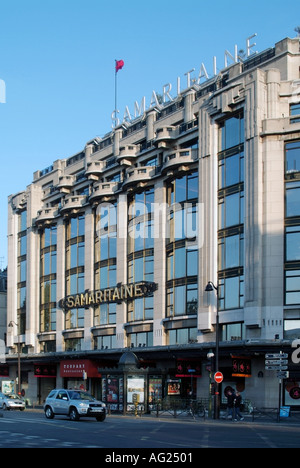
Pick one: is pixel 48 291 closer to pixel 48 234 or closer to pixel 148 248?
pixel 48 234

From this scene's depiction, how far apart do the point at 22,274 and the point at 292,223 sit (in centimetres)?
4178

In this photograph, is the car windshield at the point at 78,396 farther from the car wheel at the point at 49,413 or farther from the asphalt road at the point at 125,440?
the asphalt road at the point at 125,440

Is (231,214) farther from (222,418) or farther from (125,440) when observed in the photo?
(125,440)

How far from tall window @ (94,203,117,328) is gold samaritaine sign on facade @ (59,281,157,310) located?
0.67 m

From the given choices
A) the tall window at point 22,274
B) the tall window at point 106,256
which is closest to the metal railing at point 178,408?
the tall window at point 106,256

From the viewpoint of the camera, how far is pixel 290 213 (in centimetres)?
4959

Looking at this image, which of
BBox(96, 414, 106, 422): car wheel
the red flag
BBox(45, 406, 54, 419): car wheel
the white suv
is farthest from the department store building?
BBox(96, 414, 106, 422): car wheel

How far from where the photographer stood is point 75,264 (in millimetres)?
72188

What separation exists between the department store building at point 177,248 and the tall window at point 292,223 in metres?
0.08

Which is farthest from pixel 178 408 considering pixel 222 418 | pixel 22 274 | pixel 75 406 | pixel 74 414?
pixel 22 274

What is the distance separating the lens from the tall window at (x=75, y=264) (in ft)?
233

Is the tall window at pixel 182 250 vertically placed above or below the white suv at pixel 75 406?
above
